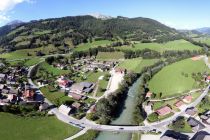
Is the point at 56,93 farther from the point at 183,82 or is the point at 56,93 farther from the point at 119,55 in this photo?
the point at 119,55

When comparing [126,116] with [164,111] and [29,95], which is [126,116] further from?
[29,95]

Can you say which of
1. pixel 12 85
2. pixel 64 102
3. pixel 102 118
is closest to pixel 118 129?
pixel 102 118

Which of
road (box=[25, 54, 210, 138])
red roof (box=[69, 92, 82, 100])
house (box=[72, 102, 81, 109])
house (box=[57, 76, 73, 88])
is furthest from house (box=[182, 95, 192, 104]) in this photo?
house (box=[57, 76, 73, 88])

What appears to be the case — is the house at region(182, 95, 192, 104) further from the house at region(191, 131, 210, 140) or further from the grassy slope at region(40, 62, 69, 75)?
the grassy slope at region(40, 62, 69, 75)

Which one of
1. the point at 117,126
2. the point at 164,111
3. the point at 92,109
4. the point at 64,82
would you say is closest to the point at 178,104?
the point at 164,111

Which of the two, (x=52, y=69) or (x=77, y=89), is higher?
(x=52, y=69)
